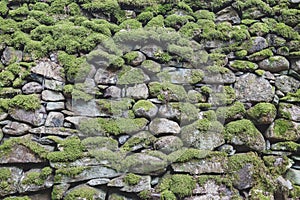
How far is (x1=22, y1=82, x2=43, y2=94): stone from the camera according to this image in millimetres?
3008

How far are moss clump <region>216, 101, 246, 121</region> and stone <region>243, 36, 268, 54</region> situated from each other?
70cm

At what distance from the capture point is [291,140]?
3.24 meters

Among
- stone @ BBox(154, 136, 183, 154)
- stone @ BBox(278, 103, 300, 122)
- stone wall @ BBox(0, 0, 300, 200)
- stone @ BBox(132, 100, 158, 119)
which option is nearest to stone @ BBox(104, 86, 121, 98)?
stone wall @ BBox(0, 0, 300, 200)

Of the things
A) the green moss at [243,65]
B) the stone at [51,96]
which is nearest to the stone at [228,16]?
the green moss at [243,65]

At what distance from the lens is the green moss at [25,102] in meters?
2.91

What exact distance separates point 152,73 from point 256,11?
1602 millimetres

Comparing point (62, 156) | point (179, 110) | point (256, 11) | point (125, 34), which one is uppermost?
point (256, 11)

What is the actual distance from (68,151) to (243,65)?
2.08 meters

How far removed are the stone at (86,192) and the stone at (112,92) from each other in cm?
91

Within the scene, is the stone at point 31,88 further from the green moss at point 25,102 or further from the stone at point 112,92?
the stone at point 112,92

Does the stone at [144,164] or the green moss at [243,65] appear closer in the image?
the stone at [144,164]

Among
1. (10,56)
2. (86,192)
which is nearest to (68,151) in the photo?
(86,192)

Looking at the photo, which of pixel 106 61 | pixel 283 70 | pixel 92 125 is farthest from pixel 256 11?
pixel 92 125

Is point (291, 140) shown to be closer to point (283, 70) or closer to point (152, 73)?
point (283, 70)
